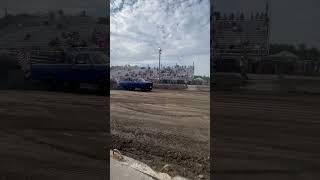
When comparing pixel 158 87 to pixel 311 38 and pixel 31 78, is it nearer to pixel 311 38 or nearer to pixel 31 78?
pixel 31 78

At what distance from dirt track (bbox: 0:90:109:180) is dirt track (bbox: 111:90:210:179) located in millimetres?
873

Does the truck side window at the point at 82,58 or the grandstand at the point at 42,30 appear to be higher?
the grandstand at the point at 42,30

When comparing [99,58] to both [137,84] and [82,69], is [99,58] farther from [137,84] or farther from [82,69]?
→ [137,84]

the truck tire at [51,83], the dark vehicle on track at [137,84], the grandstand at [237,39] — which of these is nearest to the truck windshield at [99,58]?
the truck tire at [51,83]

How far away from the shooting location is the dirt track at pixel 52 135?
189 inches

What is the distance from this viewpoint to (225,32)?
452 cm

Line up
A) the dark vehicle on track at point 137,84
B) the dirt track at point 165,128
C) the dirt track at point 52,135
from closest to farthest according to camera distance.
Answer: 1. the dirt track at point 52,135
2. the dirt track at point 165,128
3. the dark vehicle on track at point 137,84

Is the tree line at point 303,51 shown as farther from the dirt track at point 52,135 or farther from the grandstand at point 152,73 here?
the dirt track at point 52,135

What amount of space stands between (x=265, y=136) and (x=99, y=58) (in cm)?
180

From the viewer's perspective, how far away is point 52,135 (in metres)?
4.89

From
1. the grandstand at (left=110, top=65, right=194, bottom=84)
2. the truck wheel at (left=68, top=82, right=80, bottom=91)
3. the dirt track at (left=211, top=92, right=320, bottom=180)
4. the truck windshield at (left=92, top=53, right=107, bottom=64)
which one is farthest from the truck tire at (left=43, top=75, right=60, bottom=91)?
the dirt track at (left=211, top=92, right=320, bottom=180)

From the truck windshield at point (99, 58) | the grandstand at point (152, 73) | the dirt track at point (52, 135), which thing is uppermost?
the truck windshield at point (99, 58)

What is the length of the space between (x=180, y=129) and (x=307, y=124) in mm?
1477

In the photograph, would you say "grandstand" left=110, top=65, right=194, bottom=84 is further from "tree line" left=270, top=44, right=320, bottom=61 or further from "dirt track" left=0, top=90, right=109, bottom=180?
"tree line" left=270, top=44, right=320, bottom=61
